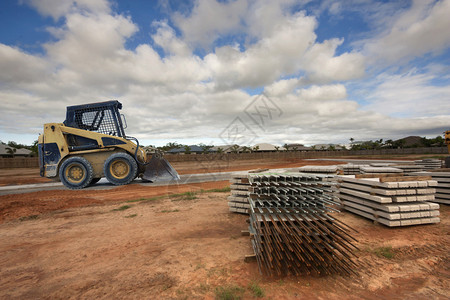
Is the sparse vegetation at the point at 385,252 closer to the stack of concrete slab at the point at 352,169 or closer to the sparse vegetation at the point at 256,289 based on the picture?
the sparse vegetation at the point at 256,289

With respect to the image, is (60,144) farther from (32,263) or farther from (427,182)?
(427,182)

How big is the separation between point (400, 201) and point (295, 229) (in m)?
4.31

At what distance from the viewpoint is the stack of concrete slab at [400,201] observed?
20.0 feet

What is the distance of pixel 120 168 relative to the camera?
42.5ft

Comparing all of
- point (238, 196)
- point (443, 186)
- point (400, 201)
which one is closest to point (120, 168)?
point (238, 196)

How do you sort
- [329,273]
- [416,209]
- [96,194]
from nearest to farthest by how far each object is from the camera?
[329,273]
[416,209]
[96,194]

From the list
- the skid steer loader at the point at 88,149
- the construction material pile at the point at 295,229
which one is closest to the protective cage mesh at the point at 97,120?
the skid steer loader at the point at 88,149

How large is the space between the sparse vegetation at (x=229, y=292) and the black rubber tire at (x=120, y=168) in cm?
1080

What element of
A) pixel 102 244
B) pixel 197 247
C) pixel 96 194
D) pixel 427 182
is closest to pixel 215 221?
pixel 197 247

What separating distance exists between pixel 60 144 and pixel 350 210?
48.2 feet

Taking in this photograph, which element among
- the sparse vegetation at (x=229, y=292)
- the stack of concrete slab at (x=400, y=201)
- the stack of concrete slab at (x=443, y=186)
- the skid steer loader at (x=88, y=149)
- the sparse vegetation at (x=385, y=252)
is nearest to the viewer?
the sparse vegetation at (x=229, y=292)

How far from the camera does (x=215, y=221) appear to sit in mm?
6770

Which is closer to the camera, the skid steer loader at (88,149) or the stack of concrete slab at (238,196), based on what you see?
the stack of concrete slab at (238,196)

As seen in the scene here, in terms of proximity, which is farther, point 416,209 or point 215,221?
point 215,221
